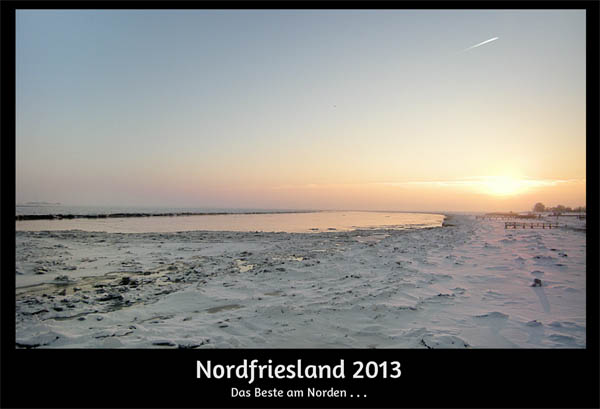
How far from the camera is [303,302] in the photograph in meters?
5.43

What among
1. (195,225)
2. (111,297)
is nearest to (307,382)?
(111,297)

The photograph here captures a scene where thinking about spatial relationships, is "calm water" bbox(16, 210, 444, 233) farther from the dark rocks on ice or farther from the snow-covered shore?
the dark rocks on ice

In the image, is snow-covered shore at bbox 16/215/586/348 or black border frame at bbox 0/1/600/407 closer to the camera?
black border frame at bbox 0/1/600/407

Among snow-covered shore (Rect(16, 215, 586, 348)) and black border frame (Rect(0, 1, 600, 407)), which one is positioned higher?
black border frame (Rect(0, 1, 600, 407))

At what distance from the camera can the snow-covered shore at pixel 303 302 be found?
3.81 meters

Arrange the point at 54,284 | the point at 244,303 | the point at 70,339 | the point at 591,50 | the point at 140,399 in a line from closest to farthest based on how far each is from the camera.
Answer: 1. the point at 140,399
2. the point at 591,50
3. the point at 70,339
4. the point at 244,303
5. the point at 54,284

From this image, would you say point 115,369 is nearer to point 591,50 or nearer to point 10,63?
A: point 10,63

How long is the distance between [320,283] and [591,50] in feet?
19.3

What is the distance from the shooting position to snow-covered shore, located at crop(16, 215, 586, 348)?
3.81 metres

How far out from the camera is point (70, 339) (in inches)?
151

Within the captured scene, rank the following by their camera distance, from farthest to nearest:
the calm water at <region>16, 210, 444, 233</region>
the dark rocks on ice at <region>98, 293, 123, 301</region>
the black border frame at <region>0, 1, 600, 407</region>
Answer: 1. the calm water at <region>16, 210, 444, 233</region>
2. the dark rocks on ice at <region>98, 293, 123, 301</region>
3. the black border frame at <region>0, 1, 600, 407</region>

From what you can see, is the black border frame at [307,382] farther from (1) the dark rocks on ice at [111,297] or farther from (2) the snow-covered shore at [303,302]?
(1) the dark rocks on ice at [111,297]

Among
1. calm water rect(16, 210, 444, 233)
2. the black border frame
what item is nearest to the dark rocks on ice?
the black border frame

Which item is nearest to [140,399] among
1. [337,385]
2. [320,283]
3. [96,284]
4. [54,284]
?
[337,385]
